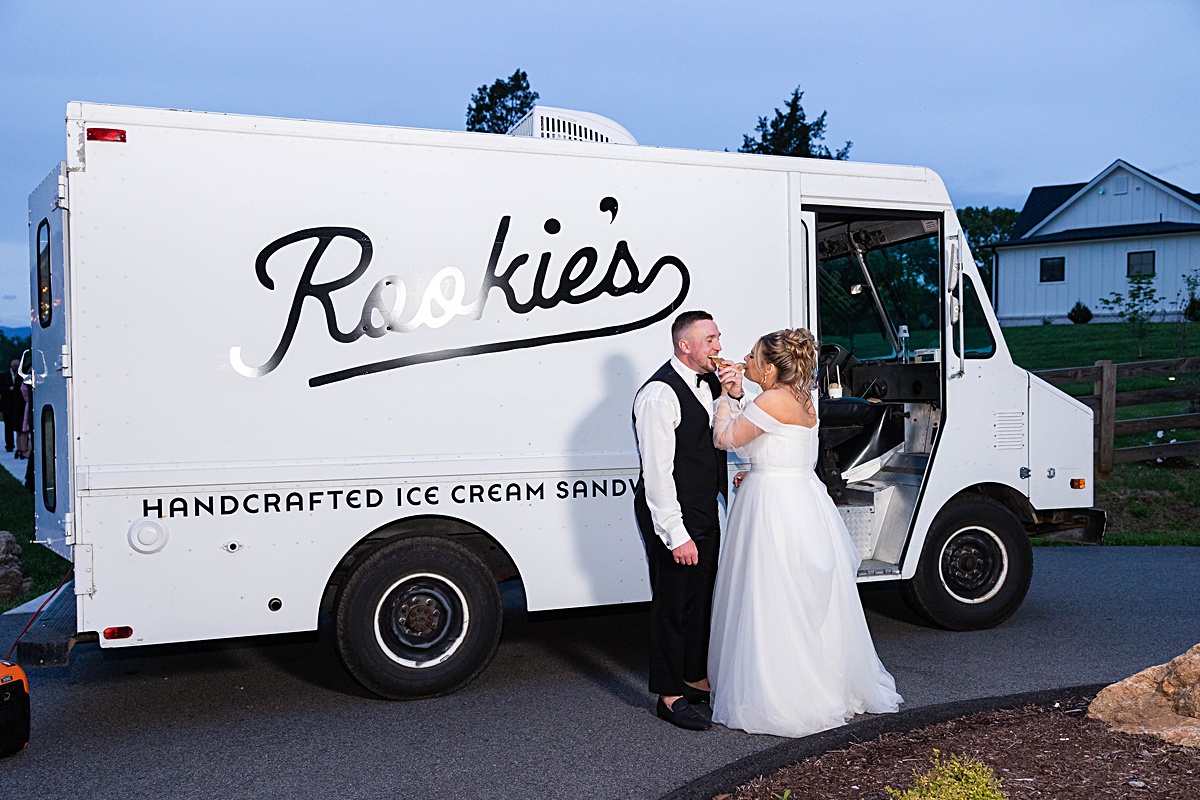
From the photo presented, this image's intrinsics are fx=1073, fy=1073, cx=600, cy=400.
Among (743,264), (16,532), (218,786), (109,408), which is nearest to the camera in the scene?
(218,786)

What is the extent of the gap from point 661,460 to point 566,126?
2444 mm

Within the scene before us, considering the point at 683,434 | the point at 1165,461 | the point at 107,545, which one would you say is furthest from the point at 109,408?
the point at 1165,461

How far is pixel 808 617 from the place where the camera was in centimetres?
512

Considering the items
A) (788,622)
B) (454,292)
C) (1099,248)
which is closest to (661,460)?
(788,622)

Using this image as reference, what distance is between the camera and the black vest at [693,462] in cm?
520

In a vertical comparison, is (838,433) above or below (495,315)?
below

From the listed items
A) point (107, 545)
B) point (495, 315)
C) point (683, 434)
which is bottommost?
point (107, 545)

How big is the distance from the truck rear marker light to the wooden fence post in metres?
11.2

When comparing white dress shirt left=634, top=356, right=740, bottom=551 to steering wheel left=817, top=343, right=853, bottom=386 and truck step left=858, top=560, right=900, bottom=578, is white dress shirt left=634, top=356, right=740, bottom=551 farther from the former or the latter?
steering wheel left=817, top=343, right=853, bottom=386

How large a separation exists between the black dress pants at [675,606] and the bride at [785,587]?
8 centimetres

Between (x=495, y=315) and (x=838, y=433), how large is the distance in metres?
2.68

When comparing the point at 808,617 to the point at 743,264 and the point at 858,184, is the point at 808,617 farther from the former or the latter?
the point at 858,184

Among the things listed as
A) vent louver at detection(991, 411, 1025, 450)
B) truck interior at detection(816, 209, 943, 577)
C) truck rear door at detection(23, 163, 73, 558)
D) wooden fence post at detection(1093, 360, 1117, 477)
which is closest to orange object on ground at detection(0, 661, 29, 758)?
truck rear door at detection(23, 163, 73, 558)

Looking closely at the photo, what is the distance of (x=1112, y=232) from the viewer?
34156 millimetres
